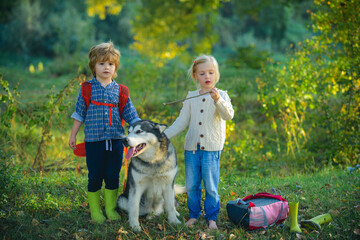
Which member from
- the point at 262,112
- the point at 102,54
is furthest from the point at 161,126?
the point at 262,112

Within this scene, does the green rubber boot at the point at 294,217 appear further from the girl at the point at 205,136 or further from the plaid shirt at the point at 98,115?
the plaid shirt at the point at 98,115

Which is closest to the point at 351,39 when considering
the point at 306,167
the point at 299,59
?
the point at 299,59

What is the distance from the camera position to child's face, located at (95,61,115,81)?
3309mm

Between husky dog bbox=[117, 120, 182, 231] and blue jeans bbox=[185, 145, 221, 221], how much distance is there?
0.18 metres

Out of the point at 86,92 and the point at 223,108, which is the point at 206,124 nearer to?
the point at 223,108

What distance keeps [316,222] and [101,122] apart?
2.45m

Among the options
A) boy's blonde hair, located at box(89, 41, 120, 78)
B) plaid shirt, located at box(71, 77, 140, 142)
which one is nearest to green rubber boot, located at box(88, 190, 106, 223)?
plaid shirt, located at box(71, 77, 140, 142)

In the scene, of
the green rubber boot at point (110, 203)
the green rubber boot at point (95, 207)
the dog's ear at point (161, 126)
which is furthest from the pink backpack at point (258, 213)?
the green rubber boot at point (95, 207)

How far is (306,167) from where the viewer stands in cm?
565

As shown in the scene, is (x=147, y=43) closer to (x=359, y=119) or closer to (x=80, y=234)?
(x=359, y=119)

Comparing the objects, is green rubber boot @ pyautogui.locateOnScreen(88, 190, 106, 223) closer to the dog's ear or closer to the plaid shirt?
A: the plaid shirt

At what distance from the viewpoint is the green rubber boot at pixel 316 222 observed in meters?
3.26

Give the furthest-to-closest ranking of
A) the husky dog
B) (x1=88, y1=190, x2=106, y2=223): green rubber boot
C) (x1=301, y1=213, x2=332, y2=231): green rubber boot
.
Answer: (x1=88, y1=190, x2=106, y2=223): green rubber boot
(x1=301, y1=213, x2=332, y2=231): green rubber boot
the husky dog

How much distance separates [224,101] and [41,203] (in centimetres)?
245
